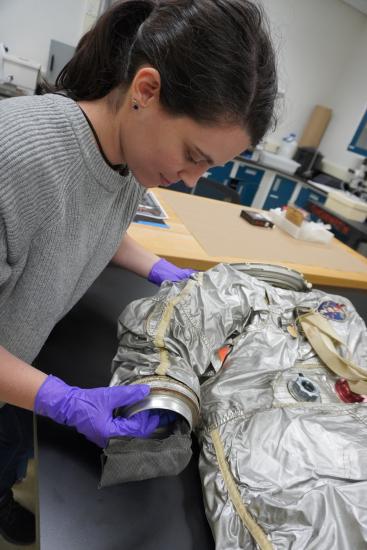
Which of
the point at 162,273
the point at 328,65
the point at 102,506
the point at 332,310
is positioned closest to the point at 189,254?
the point at 162,273

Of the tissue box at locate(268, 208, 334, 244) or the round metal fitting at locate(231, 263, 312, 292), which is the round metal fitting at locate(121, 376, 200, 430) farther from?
the tissue box at locate(268, 208, 334, 244)

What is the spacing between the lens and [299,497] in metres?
0.54

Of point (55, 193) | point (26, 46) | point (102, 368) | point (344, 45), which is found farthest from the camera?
point (344, 45)

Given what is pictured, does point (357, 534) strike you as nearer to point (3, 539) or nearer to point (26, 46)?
point (3, 539)

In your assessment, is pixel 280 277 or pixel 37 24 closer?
pixel 280 277

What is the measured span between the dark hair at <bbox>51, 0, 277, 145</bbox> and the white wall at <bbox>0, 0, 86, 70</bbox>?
361 centimetres

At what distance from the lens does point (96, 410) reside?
63 centimetres

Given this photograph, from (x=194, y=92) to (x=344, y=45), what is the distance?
16.2 feet

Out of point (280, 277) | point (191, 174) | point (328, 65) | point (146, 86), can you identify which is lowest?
point (280, 277)

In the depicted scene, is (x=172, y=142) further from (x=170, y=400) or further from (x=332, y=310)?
(x=332, y=310)

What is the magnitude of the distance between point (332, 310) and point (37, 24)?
3.95m

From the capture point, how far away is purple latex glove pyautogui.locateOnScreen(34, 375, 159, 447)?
2.03ft

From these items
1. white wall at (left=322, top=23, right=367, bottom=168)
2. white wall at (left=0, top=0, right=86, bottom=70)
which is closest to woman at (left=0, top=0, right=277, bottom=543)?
white wall at (left=0, top=0, right=86, bottom=70)

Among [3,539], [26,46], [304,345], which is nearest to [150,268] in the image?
[304,345]
